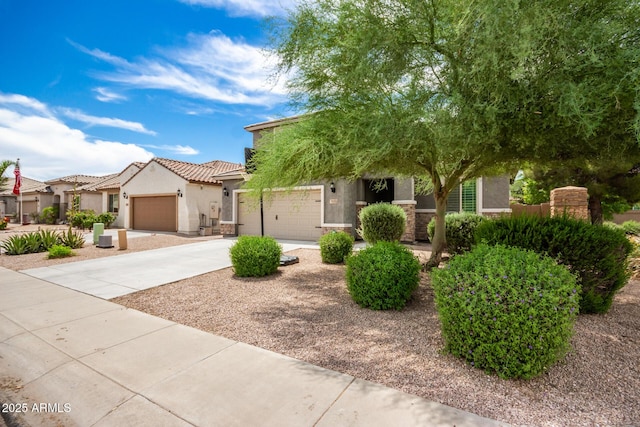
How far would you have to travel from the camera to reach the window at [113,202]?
25547 millimetres

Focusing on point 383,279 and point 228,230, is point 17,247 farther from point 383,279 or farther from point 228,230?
point 383,279

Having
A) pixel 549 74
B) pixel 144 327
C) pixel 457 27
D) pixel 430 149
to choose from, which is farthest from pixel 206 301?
pixel 549 74

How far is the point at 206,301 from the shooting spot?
5.95m

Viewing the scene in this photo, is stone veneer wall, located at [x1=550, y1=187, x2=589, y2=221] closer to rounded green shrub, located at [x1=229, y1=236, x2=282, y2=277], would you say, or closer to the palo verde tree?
the palo verde tree

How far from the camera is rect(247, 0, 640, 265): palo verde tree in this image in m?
3.72

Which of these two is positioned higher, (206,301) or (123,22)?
(123,22)

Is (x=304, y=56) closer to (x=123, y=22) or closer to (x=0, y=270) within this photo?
(x=123, y=22)

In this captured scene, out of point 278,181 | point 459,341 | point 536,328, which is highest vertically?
point 278,181

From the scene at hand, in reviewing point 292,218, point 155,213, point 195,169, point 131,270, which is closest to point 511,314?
point 131,270

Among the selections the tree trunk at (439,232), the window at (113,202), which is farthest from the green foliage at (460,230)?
the window at (113,202)

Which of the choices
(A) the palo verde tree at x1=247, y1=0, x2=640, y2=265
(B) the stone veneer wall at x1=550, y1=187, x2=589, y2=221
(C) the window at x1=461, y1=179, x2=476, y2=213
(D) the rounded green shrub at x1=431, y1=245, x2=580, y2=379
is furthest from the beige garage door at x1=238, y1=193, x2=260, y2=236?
(D) the rounded green shrub at x1=431, y1=245, x2=580, y2=379

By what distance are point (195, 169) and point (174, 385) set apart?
20843mm

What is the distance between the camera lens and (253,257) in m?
7.63

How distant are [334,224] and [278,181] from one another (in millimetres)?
8190
